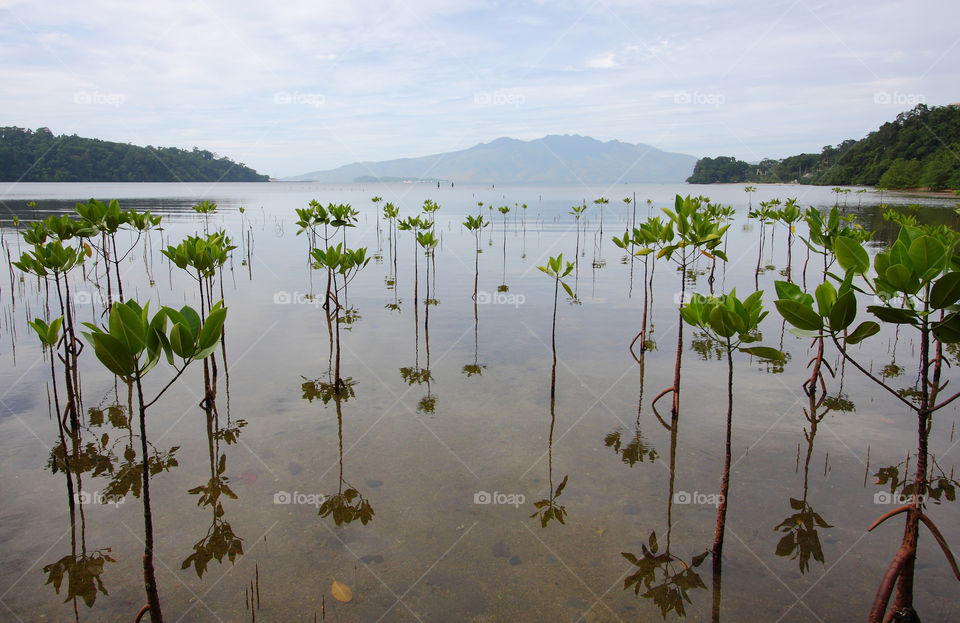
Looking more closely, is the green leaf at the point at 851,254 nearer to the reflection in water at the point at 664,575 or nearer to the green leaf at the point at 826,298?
the green leaf at the point at 826,298

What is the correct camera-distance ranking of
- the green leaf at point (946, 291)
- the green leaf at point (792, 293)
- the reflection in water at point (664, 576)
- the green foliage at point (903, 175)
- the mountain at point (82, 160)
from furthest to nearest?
1. the mountain at point (82, 160)
2. the green foliage at point (903, 175)
3. the reflection in water at point (664, 576)
4. the green leaf at point (792, 293)
5. the green leaf at point (946, 291)

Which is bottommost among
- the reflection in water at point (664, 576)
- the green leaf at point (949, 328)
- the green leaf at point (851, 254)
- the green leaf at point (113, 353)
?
the reflection in water at point (664, 576)

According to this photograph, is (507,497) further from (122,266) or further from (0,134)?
(0,134)

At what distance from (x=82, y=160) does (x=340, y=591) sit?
104 metres

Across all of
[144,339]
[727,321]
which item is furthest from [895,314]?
[144,339]

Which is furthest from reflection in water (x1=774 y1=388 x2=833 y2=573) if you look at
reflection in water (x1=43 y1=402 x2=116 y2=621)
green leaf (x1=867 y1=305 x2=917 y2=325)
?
reflection in water (x1=43 y1=402 x2=116 y2=621)

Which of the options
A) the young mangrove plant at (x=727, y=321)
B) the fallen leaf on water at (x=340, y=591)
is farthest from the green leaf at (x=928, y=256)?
the fallen leaf on water at (x=340, y=591)

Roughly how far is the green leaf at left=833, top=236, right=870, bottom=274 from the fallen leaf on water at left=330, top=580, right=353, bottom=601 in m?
3.93

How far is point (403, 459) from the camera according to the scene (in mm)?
5883

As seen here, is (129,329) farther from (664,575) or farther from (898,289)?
(898,289)

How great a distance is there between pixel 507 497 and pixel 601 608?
1.46 m

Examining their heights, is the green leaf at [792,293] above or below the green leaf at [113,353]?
above

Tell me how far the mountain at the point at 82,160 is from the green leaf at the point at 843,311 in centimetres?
9559

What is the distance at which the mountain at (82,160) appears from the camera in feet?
250
